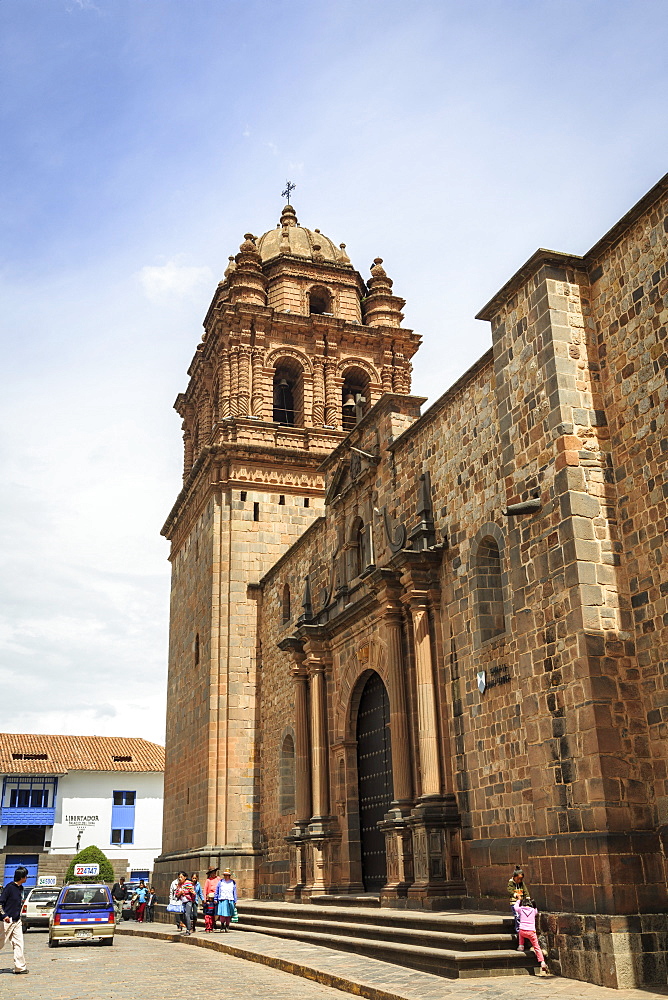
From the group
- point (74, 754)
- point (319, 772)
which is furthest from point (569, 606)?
point (74, 754)

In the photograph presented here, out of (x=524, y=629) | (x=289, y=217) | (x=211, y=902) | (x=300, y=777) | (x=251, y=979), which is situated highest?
(x=289, y=217)

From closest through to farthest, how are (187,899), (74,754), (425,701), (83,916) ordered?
(425,701) → (83,916) → (187,899) → (74,754)

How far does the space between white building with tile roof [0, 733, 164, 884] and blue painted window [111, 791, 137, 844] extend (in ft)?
0.17

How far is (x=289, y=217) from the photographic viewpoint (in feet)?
104

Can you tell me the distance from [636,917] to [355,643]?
8.50m

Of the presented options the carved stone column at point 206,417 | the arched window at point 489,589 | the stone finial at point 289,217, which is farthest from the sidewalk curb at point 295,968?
the stone finial at point 289,217

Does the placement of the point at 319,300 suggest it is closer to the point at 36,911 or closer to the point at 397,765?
the point at 397,765

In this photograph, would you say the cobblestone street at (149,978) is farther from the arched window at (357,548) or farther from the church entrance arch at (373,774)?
the arched window at (357,548)

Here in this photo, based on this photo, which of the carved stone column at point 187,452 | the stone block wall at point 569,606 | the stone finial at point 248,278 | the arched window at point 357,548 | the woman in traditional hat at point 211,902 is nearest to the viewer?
the stone block wall at point 569,606

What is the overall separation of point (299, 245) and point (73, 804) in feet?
102

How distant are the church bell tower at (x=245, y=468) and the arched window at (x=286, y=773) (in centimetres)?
166

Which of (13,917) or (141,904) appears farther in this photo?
(141,904)

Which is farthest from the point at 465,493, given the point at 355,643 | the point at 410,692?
the point at 355,643

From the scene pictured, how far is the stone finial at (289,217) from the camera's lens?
31.6 metres
